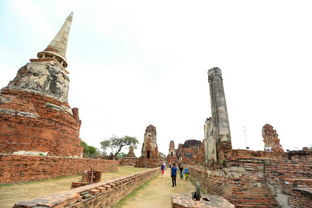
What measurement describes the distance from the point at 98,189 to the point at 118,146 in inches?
1703

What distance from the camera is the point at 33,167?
245 inches

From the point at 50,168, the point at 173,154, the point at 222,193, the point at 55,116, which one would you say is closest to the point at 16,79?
the point at 55,116

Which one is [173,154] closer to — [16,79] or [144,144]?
[144,144]

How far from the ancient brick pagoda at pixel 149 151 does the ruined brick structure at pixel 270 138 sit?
12.4m

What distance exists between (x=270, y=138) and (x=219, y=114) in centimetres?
1221

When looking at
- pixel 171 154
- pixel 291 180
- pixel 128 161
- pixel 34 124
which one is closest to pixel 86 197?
pixel 291 180

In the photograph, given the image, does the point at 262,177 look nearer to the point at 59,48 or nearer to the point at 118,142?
the point at 59,48

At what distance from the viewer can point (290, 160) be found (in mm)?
4125

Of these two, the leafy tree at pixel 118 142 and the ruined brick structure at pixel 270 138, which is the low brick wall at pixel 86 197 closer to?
the ruined brick structure at pixel 270 138

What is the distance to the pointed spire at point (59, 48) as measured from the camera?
494 inches

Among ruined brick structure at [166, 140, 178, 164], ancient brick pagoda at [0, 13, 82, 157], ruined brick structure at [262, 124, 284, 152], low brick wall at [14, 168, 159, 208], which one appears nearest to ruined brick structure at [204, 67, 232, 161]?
low brick wall at [14, 168, 159, 208]

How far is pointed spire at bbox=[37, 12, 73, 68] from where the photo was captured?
1255 cm

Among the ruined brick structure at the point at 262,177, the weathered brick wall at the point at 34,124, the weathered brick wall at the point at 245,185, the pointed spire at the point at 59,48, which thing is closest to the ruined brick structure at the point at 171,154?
the weathered brick wall at the point at 34,124

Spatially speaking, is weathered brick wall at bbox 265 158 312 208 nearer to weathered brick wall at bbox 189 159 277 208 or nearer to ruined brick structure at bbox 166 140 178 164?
weathered brick wall at bbox 189 159 277 208
